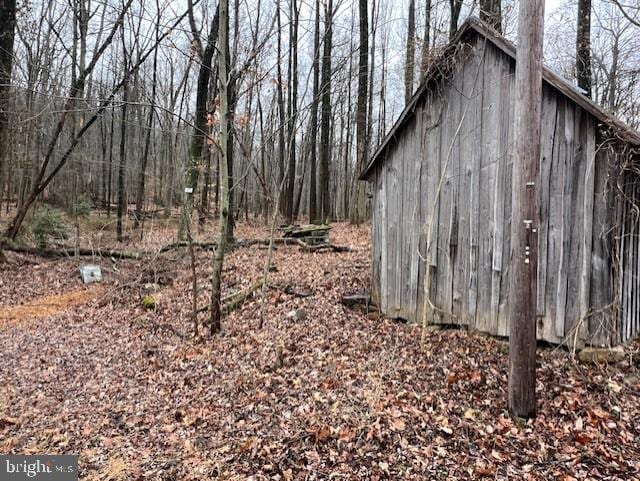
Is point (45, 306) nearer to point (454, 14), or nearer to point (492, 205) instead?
point (492, 205)

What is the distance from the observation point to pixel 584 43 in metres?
9.75

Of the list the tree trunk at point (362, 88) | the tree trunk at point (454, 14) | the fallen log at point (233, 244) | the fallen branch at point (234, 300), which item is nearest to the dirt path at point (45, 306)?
the fallen log at point (233, 244)

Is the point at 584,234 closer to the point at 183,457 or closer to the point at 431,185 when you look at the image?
the point at 431,185

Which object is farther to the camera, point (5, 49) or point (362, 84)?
point (362, 84)

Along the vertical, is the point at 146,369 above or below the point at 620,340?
below

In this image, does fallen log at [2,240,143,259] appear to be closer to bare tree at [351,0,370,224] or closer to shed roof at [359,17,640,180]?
bare tree at [351,0,370,224]

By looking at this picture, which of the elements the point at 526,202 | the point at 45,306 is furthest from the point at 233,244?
the point at 526,202

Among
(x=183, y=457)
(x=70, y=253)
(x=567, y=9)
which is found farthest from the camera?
(x=70, y=253)

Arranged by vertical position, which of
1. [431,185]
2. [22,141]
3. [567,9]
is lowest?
[431,185]

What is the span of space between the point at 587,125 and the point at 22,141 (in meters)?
20.6

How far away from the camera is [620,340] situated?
188 inches

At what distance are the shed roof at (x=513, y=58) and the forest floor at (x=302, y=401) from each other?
2571 millimetres

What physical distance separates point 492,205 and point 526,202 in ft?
5.77

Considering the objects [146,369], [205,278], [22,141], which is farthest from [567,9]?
[22,141]
